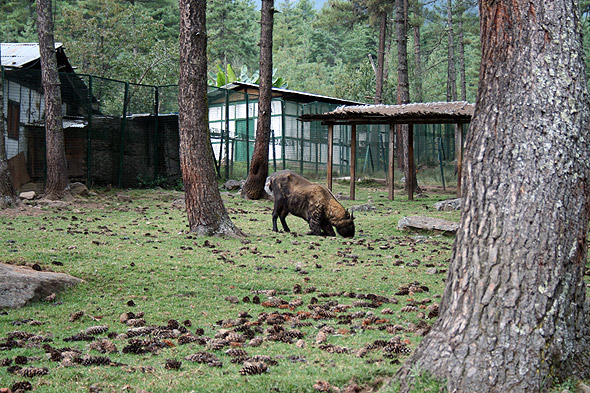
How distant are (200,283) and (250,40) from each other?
56333 millimetres

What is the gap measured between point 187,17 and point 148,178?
416 inches

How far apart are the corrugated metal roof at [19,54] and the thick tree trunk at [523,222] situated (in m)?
20.3

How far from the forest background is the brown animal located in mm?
6624

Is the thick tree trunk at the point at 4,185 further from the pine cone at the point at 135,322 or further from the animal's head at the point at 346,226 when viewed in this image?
the pine cone at the point at 135,322

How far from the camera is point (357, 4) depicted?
4094cm

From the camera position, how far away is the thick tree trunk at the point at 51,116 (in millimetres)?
16828

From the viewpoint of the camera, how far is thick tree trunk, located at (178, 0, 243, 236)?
1075 centimetres

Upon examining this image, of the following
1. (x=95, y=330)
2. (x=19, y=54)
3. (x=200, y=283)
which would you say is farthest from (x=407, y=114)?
(x=95, y=330)

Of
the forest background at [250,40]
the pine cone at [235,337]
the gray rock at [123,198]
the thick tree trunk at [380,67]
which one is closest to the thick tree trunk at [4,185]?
the gray rock at [123,198]

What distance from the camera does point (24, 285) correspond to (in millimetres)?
6230

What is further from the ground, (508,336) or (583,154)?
(583,154)

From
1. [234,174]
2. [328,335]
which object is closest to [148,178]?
[234,174]

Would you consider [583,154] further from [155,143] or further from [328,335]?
[155,143]

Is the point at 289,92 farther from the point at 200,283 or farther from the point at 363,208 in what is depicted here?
the point at 200,283
